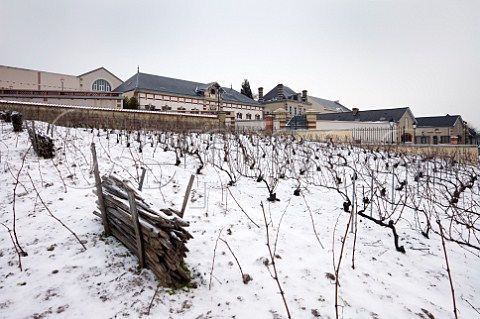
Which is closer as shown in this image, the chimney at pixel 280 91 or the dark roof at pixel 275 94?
the chimney at pixel 280 91

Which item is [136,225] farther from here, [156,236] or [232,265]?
[232,265]

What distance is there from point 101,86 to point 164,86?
12.0 m

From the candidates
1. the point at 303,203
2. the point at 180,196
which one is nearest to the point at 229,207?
the point at 180,196

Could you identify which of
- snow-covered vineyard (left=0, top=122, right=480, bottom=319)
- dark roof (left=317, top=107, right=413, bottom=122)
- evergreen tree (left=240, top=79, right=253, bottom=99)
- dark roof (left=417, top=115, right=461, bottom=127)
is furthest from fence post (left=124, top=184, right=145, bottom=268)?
evergreen tree (left=240, top=79, right=253, bottom=99)

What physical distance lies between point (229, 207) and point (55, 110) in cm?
1290

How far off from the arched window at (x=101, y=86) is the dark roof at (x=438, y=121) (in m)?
54.7

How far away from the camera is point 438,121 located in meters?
47.5

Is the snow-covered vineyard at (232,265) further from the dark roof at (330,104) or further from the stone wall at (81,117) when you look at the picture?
the dark roof at (330,104)

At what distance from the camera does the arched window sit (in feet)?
132

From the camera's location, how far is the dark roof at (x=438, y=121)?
45.6 meters

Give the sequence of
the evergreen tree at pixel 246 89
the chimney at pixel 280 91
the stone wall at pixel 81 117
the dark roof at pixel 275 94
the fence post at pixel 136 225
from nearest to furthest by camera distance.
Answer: the fence post at pixel 136 225, the stone wall at pixel 81 117, the chimney at pixel 280 91, the dark roof at pixel 275 94, the evergreen tree at pixel 246 89

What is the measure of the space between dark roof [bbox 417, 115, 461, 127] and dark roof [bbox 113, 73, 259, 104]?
34713 mm

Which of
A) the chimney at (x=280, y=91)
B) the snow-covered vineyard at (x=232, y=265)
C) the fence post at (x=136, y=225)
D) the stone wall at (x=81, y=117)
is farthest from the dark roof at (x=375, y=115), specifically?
the fence post at (x=136, y=225)

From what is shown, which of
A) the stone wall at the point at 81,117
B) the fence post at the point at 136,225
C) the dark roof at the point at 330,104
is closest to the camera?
the fence post at the point at 136,225
